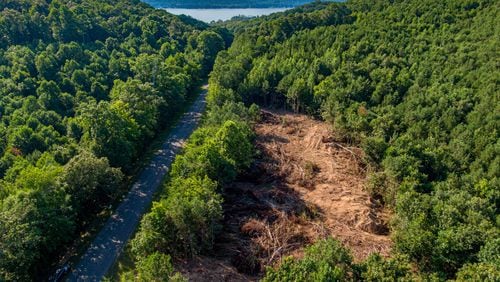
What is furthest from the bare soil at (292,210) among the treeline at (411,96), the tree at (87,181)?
the tree at (87,181)

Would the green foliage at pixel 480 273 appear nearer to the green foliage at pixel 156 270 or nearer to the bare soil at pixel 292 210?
the bare soil at pixel 292 210

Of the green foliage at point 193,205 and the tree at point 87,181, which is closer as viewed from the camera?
the green foliage at point 193,205

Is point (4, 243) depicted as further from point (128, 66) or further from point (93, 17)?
point (93, 17)

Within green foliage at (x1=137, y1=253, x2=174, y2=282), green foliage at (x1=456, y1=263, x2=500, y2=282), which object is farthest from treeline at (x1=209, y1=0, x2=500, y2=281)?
green foliage at (x1=137, y1=253, x2=174, y2=282)

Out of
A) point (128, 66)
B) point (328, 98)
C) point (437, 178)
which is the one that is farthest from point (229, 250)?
point (128, 66)

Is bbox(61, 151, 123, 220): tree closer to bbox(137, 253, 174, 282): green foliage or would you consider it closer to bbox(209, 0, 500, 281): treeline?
bbox(137, 253, 174, 282): green foliage

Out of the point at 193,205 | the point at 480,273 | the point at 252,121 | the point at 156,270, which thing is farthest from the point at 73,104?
the point at 480,273
